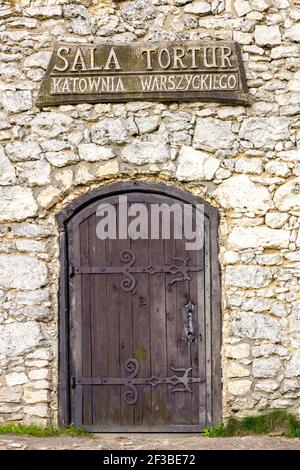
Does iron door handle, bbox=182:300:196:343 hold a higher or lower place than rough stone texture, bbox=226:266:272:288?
lower

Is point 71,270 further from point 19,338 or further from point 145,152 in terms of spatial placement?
point 145,152

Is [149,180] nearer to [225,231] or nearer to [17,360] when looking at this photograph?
[225,231]

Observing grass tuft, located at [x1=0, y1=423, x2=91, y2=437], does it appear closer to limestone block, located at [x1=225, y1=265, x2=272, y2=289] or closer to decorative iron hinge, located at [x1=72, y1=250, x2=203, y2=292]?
decorative iron hinge, located at [x1=72, y1=250, x2=203, y2=292]

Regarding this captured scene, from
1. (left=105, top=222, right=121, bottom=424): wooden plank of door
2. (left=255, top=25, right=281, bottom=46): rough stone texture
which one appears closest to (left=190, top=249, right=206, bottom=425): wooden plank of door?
(left=105, top=222, right=121, bottom=424): wooden plank of door

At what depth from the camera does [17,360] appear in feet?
21.5

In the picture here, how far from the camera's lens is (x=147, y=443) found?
6.25 metres

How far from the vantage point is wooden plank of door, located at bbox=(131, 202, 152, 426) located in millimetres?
6621

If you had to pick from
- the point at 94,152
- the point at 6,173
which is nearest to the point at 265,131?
the point at 94,152

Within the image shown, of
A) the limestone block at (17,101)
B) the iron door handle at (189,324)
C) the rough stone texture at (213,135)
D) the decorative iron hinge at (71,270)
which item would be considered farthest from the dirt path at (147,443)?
the limestone block at (17,101)

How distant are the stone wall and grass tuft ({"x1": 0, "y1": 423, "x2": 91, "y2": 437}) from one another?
84mm

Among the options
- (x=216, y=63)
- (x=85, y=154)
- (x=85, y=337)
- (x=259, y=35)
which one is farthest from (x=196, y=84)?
(x=85, y=337)

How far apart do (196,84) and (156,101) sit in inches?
14.1

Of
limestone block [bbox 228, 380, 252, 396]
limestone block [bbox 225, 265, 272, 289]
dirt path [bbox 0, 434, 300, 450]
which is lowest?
dirt path [bbox 0, 434, 300, 450]

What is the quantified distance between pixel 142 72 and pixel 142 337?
220cm
